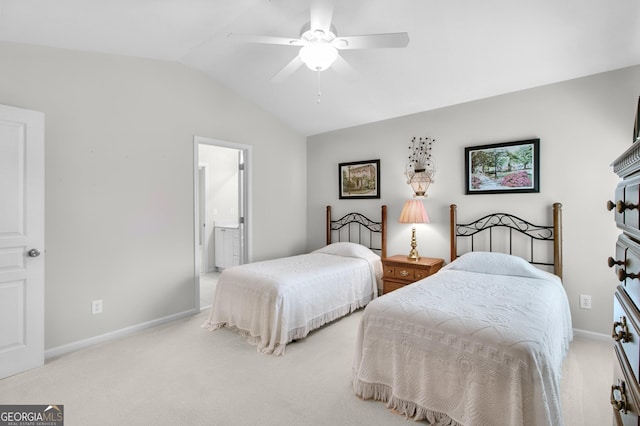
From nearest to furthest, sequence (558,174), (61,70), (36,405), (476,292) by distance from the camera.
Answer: (36,405) < (476,292) < (61,70) < (558,174)

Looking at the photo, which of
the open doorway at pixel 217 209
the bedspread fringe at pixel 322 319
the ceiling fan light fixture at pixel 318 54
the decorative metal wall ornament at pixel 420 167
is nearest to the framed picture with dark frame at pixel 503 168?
the decorative metal wall ornament at pixel 420 167

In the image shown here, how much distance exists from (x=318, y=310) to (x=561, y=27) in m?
3.14

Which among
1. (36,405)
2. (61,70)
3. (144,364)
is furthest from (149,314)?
(61,70)

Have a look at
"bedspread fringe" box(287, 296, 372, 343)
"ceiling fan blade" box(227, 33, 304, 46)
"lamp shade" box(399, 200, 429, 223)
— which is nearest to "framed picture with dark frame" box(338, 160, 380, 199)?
"lamp shade" box(399, 200, 429, 223)

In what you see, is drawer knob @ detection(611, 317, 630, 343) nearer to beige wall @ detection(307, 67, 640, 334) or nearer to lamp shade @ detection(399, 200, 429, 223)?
beige wall @ detection(307, 67, 640, 334)

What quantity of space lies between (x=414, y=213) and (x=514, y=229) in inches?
40.6

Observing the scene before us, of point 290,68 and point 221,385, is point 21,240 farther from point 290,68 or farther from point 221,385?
point 290,68

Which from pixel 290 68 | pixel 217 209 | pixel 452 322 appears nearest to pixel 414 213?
pixel 452 322

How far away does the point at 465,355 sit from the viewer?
1.77 m

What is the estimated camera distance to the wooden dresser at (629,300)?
86 cm

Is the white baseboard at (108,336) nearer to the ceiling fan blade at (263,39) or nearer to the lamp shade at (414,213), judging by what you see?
the lamp shade at (414,213)

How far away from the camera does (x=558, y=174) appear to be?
3.15 m

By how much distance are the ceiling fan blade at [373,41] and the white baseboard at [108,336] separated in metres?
3.26

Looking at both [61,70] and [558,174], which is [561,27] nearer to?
[558,174]
